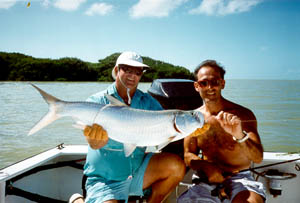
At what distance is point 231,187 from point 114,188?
3.98 ft

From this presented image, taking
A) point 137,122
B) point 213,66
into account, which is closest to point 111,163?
point 137,122

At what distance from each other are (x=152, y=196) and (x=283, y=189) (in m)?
1.88

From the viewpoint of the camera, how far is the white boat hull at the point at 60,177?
9.62 feet

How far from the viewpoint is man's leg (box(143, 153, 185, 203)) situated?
2699 mm

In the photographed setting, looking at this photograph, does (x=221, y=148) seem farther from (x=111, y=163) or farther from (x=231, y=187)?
(x=111, y=163)

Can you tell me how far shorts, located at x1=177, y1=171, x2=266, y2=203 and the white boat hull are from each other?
730mm

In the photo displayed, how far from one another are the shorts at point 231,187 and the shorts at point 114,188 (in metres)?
0.47

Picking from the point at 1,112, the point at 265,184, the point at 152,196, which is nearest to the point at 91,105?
the point at 152,196

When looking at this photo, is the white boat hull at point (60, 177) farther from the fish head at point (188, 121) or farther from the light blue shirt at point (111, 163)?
the fish head at point (188, 121)

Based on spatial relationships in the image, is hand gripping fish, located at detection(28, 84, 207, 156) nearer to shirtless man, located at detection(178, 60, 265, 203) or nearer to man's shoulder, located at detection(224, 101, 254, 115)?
shirtless man, located at detection(178, 60, 265, 203)

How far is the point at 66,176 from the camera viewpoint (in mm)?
3734

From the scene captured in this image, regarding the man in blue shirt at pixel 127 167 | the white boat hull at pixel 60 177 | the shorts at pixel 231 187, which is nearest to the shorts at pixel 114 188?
the man in blue shirt at pixel 127 167

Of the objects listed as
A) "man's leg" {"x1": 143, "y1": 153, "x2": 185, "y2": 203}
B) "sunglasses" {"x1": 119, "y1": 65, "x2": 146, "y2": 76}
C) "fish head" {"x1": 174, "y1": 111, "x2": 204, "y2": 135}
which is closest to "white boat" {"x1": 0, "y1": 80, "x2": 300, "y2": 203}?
"man's leg" {"x1": 143, "y1": 153, "x2": 185, "y2": 203}

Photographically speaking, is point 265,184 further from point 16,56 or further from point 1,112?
point 16,56
